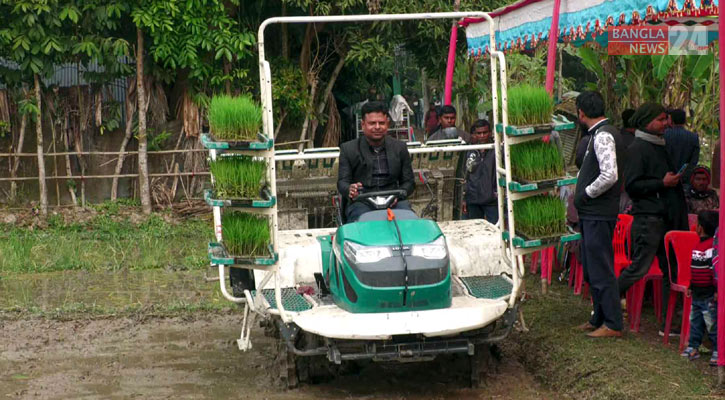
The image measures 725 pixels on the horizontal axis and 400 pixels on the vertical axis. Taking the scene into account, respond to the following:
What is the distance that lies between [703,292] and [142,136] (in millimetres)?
10069

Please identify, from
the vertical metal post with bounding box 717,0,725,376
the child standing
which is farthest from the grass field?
the vertical metal post with bounding box 717,0,725,376

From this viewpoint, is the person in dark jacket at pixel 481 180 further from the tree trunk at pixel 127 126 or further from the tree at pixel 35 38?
the tree trunk at pixel 127 126

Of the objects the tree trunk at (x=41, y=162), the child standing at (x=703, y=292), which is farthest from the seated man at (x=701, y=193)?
the tree trunk at (x=41, y=162)

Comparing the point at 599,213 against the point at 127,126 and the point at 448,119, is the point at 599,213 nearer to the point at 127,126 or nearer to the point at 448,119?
the point at 448,119

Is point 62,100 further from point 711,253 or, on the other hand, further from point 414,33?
point 711,253

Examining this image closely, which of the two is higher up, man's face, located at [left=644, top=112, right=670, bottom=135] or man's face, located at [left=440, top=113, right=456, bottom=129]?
man's face, located at [left=440, top=113, right=456, bottom=129]

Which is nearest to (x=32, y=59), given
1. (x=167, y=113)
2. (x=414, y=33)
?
(x=167, y=113)

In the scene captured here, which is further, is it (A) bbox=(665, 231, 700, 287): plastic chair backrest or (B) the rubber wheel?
(B) the rubber wheel

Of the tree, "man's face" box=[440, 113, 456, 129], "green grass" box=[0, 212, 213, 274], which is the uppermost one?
the tree

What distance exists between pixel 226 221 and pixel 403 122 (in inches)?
483

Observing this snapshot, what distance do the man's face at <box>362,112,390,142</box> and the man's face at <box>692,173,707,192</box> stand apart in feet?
9.78

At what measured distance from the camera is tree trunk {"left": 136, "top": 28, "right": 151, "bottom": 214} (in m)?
14.3

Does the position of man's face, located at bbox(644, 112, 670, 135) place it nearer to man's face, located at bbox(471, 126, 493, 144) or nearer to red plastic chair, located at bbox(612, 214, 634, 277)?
red plastic chair, located at bbox(612, 214, 634, 277)

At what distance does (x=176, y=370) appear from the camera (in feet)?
24.1
